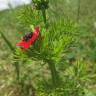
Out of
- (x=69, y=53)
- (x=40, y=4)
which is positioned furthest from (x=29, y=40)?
(x=69, y=53)

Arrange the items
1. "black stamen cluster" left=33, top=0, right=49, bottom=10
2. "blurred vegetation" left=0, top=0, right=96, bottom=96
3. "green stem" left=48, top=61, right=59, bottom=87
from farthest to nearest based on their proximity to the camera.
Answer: "blurred vegetation" left=0, top=0, right=96, bottom=96, "green stem" left=48, top=61, right=59, bottom=87, "black stamen cluster" left=33, top=0, right=49, bottom=10

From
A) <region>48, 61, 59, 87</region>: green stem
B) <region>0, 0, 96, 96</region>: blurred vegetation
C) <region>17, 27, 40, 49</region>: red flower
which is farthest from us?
<region>0, 0, 96, 96</region>: blurred vegetation

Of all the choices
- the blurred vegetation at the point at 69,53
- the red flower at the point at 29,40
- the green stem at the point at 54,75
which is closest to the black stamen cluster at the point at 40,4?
the red flower at the point at 29,40

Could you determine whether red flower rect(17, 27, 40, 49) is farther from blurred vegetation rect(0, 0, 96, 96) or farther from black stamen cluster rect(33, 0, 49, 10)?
blurred vegetation rect(0, 0, 96, 96)

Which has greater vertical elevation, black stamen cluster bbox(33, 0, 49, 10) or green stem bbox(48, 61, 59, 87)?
black stamen cluster bbox(33, 0, 49, 10)

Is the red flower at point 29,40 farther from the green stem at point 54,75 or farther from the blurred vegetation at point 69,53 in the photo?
the blurred vegetation at point 69,53

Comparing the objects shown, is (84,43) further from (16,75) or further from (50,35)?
(50,35)

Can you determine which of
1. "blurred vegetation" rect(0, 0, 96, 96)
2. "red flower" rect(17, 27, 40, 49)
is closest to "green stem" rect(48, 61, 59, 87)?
"blurred vegetation" rect(0, 0, 96, 96)

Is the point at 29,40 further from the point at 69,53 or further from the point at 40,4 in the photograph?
the point at 69,53

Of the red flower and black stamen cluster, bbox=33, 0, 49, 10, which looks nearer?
the red flower
